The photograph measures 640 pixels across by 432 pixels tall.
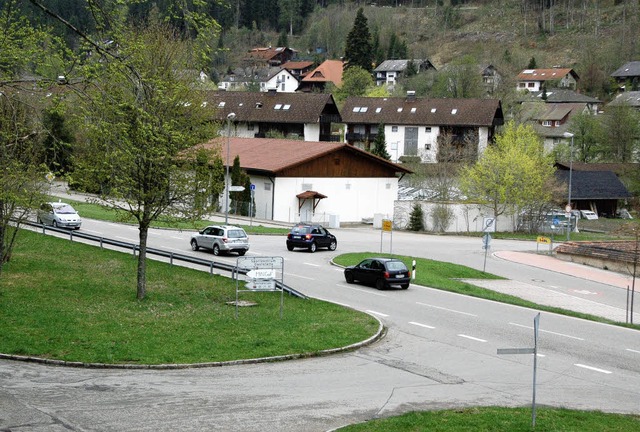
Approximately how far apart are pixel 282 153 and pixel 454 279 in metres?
27.2

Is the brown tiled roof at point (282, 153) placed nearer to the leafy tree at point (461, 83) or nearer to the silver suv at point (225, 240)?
the silver suv at point (225, 240)

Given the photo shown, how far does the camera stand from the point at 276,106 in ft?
302

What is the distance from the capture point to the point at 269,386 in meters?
17.3

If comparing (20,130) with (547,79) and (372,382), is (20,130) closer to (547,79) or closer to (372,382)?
(372,382)

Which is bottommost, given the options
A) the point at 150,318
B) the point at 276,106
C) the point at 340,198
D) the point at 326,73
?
the point at 150,318

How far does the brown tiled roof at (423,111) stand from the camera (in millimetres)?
92806

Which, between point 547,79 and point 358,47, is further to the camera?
point 547,79

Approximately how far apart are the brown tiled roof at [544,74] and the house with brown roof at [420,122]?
50617 millimetres

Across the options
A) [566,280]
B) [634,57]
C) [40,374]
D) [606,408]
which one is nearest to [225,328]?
[40,374]

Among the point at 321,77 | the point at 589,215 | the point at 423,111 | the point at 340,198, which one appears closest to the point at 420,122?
the point at 423,111

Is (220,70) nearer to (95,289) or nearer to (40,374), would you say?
(95,289)

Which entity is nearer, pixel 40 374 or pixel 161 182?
pixel 40 374

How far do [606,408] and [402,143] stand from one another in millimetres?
82107

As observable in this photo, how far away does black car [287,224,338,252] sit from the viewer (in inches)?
1683
